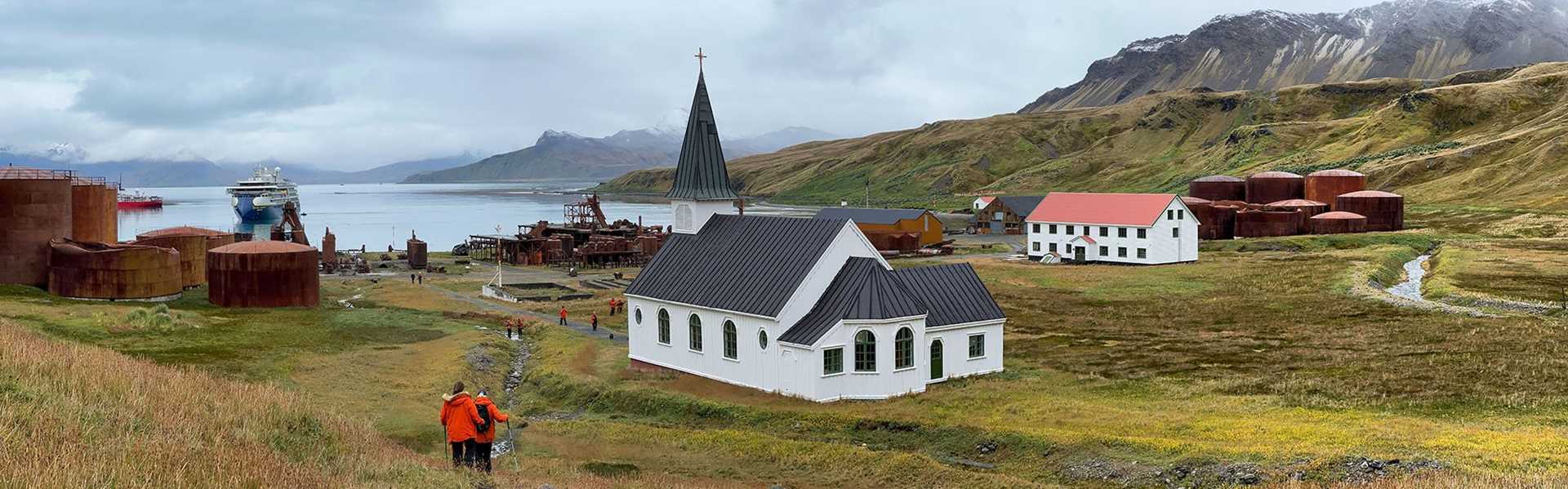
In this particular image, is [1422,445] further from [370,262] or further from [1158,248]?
[370,262]

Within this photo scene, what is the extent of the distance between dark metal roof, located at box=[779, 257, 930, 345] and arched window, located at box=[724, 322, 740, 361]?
104 inches

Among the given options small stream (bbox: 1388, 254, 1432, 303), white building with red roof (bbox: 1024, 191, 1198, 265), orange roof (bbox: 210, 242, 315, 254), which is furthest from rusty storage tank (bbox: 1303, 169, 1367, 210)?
orange roof (bbox: 210, 242, 315, 254)

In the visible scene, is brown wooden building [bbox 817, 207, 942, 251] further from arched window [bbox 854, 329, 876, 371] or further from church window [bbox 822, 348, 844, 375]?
church window [bbox 822, 348, 844, 375]

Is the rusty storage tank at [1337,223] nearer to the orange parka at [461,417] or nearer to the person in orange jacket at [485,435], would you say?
the person in orange jacket at [485,435]

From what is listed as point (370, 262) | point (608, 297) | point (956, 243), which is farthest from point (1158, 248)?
point (370, 262)

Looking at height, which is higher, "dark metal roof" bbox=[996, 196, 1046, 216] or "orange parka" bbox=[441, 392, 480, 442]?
"dark metal roof" bbox=[996, 196, 1046, 216]

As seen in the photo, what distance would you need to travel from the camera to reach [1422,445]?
24875mm

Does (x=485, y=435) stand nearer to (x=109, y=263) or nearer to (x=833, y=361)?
(x=833, y=361)

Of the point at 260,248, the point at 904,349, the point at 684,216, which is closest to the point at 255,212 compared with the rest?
the point at 260,248

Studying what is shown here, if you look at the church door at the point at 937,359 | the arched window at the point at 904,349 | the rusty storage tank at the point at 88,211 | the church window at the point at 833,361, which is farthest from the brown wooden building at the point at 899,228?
the church window at the point at 833,361

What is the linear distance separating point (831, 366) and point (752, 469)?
751 centimetres

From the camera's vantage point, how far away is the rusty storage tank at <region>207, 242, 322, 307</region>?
59.3 metres

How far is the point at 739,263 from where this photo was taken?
39.3 meters

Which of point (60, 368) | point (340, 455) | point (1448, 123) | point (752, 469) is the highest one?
point (1448, 123)
